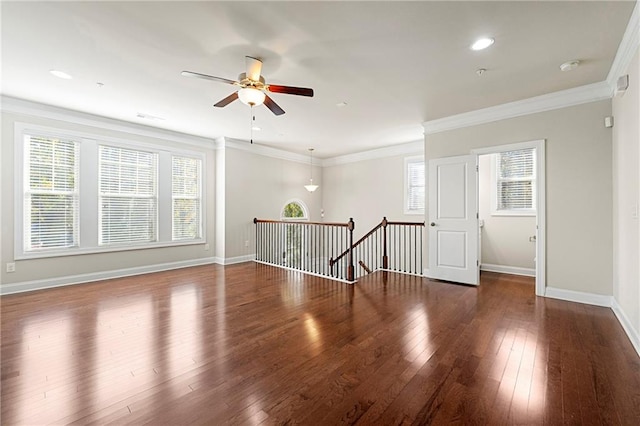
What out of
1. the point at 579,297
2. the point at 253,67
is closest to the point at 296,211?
the point at 253,67

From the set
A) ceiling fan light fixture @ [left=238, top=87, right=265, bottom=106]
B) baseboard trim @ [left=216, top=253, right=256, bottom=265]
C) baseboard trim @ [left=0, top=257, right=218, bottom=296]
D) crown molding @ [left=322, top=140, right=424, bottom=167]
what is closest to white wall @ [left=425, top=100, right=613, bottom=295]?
crown molding @ [left=322, top=140, right=424, bottom=167]

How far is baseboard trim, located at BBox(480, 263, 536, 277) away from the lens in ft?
17.5

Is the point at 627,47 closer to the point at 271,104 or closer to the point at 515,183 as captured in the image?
the point at 515,183

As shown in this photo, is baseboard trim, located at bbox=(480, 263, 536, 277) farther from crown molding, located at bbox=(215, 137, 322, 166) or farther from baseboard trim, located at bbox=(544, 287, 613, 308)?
crown molding, located at bbox=(215, 137, 322, 166)

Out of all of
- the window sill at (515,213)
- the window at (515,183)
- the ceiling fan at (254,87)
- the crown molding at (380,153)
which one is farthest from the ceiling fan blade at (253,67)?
the window sill at (515,213)

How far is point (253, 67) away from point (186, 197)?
4261 mm

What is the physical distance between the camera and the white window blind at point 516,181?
543 cm

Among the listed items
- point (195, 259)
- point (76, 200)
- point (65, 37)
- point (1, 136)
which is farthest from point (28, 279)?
point (65, 37)

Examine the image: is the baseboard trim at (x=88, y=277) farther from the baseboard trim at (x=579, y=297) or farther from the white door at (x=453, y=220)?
the baseboard trim at (x=579, y=297)

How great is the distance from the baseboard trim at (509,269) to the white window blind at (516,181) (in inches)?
44.3

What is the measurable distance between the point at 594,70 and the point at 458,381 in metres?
3.79

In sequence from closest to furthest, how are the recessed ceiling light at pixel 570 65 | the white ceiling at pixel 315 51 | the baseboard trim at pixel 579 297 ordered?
the white ceiling at pixel 315 51 → the recessed ceiling light at pixel 570 65 → the baseboard trim at pixel 579 297

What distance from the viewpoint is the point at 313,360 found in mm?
2375

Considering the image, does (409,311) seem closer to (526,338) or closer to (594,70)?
(526,338)
